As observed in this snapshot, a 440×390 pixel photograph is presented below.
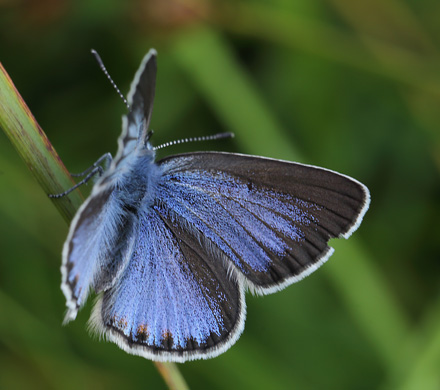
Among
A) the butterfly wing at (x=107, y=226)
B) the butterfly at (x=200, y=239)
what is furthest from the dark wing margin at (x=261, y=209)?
the butterfly wing at (x=107, y=226)

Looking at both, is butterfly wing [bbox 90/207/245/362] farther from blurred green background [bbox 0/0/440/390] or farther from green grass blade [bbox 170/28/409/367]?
green grass blade [bbox 170/28/409/367]

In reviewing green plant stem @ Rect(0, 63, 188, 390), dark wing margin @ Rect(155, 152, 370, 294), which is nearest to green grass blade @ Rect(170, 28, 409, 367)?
dark wing margin @ Rect(155, 152, 370, 294)

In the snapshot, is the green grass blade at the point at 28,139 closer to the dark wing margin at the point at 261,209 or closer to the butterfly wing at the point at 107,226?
the butterfly wing at the point at 107,226

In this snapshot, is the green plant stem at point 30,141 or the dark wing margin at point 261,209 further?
the dark wing margin at point 261,209

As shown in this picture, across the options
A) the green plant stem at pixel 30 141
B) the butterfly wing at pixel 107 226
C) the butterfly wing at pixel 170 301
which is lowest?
the butterfly wing at pixel 170 301

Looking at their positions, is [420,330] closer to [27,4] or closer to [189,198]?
[189,198]
